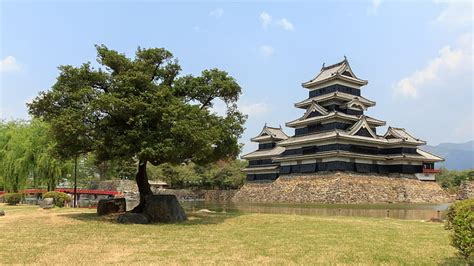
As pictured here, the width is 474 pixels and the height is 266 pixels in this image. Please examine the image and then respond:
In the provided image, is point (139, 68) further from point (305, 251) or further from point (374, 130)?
point (374, 130)

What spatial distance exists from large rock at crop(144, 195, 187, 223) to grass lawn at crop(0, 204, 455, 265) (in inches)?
77.7

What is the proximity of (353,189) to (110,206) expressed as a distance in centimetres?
3051

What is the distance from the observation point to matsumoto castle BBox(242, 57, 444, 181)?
49.0 metres

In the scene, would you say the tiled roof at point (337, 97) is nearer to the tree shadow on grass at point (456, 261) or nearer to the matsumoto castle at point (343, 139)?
the matsumoto castle at point (343, 139)

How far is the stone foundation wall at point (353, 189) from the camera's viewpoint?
4484 centimetres

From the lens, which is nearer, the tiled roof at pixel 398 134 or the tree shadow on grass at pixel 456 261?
the tree shadow on grass at pixel 456 261

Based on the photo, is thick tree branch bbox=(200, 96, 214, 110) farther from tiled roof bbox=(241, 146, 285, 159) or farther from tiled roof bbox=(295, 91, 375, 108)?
tiled roof bbox=(241, 146, 285, 159)

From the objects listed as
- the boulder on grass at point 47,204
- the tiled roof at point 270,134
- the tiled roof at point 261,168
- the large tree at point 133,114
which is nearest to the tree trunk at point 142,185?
the large tree at point 133,114

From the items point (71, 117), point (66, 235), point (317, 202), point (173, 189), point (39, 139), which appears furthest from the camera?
point (173, 189)

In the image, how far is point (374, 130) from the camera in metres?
55.8

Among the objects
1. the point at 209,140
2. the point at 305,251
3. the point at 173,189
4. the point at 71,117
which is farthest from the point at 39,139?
the point at 173,189

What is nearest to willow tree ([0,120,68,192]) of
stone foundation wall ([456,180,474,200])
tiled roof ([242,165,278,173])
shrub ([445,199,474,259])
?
tiled roof ([242,165,278,173])

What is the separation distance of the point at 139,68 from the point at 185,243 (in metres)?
10.5

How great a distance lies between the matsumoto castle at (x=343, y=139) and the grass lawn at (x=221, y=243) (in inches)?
1281
